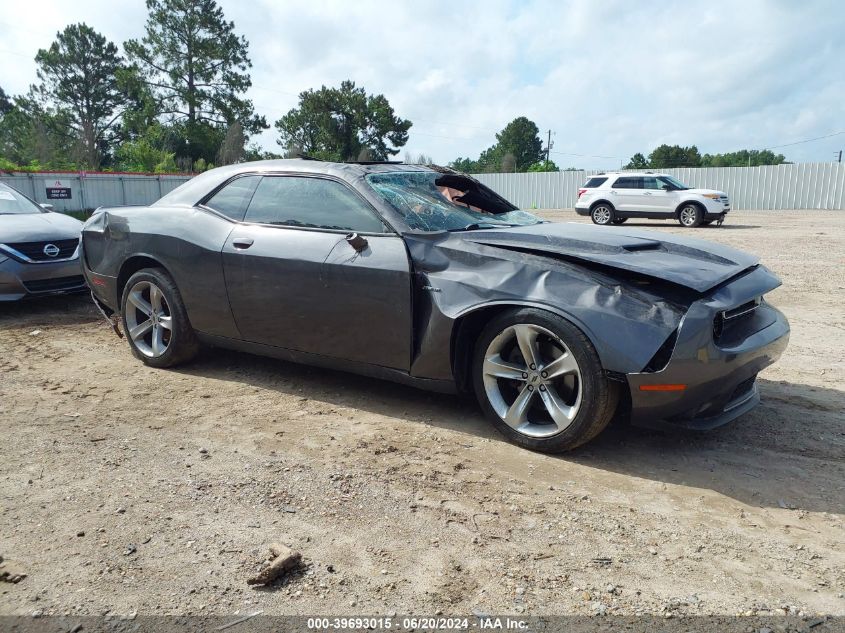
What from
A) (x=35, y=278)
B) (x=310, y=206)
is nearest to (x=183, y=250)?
(x=310, y=206)

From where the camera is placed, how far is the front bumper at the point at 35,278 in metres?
7.03

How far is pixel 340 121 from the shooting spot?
67.3 metres

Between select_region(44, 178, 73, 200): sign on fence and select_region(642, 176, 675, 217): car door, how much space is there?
2106 centimetres

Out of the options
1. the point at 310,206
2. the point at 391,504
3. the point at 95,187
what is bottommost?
the point at 391,504

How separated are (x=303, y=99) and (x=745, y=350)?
69.0 meters

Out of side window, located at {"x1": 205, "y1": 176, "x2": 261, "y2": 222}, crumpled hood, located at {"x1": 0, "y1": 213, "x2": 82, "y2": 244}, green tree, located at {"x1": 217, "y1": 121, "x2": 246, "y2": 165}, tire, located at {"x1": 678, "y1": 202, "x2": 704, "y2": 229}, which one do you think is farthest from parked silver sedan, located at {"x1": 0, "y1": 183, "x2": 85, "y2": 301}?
green tree, located at {"x1": 217, "y1": 121, "x2": 246, "y2": 165}

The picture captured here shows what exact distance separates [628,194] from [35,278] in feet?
58.7

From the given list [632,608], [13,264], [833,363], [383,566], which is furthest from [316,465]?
[13,264]

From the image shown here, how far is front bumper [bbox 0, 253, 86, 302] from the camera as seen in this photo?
7.03 metres

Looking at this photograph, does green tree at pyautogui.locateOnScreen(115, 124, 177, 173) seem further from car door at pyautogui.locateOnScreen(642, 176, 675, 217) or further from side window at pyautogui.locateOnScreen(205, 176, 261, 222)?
side window at pyautogui.locateOnScreen(205, 176, 261, 222)

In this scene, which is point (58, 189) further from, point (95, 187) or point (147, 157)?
point (147, 157)

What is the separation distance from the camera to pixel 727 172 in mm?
32719

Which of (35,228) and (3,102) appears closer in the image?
(35,228)

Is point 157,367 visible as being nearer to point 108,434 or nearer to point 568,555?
point 108,434
